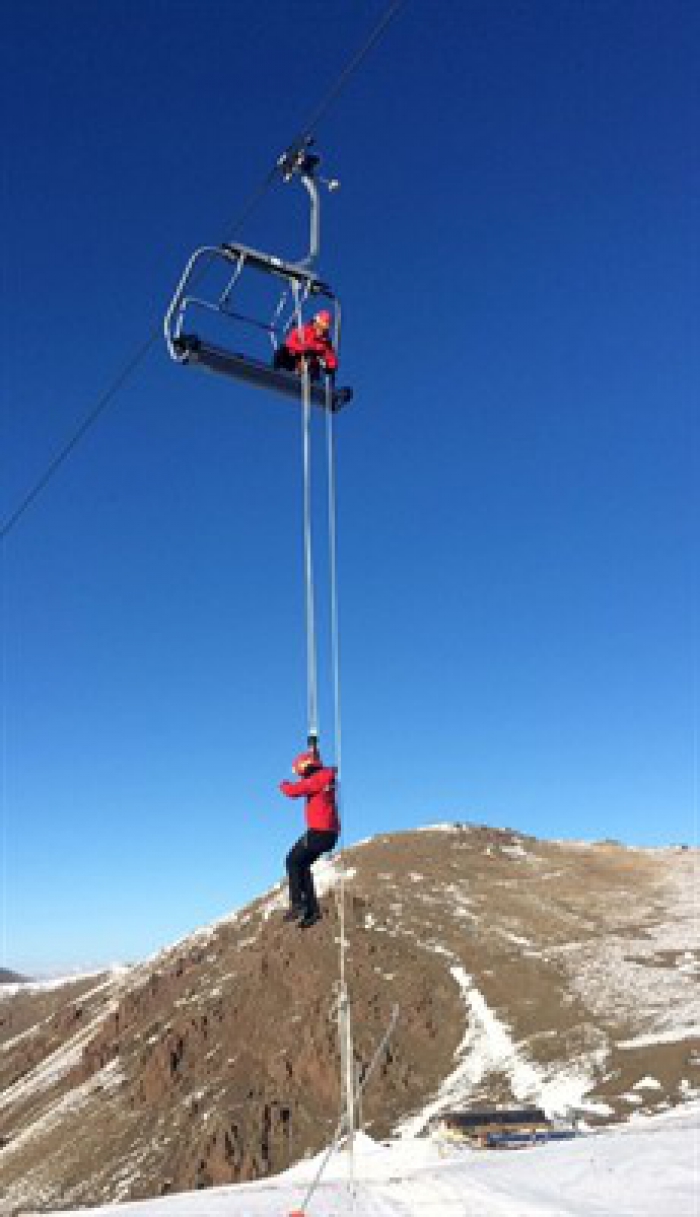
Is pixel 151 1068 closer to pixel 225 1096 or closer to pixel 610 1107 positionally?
pixel 225 1096

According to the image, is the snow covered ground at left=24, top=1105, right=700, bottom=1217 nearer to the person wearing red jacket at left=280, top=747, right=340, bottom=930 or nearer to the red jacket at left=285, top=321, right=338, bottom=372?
the person wearing red jacket at left=280, top=747, right=340, bottom=930

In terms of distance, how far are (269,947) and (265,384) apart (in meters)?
52.7

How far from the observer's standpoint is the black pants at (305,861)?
13523 mm

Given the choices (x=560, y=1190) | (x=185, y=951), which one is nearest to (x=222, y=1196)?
(x=560, y=1190)

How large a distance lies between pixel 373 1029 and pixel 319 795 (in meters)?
41.3

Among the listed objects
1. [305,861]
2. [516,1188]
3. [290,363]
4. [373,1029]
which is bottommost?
[516,1188]

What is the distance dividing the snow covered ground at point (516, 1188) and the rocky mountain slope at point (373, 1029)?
51.6ft

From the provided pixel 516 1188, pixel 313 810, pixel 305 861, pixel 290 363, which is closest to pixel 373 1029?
pixel 516 1188

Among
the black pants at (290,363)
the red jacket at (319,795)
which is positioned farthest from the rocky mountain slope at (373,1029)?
the black pants at (290,363)

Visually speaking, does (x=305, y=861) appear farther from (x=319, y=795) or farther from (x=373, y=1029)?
(x=373, y=1029)

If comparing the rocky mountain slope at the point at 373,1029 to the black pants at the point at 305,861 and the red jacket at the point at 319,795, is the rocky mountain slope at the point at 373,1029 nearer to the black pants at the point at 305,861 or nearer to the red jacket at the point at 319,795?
the black pants at the point at 305,861

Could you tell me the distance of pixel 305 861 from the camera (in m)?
14.0

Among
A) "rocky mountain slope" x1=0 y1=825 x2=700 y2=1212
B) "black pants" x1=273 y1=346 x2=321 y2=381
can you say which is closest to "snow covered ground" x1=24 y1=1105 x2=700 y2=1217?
"black pants" x1=273 y1=346 x2=321 y2=381

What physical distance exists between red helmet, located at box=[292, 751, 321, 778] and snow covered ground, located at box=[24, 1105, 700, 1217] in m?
6.91
